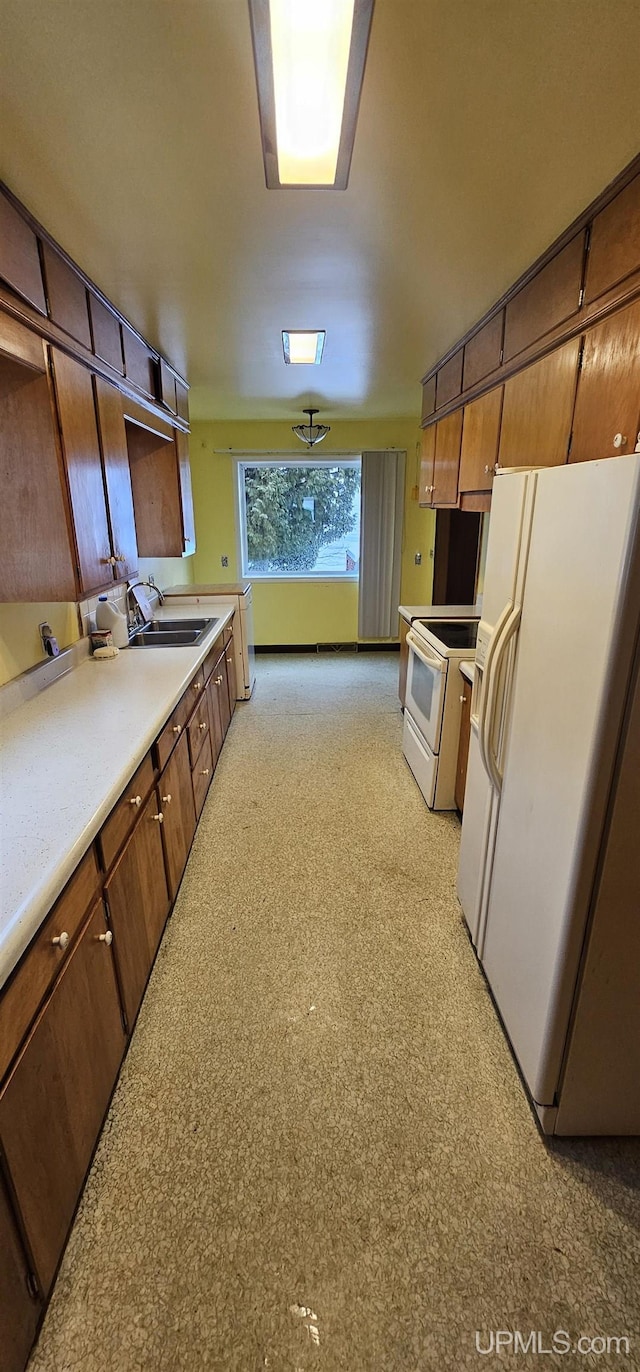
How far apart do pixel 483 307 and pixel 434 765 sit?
6.95 ft

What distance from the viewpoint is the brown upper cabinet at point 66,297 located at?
5.58ft

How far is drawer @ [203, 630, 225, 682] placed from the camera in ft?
10.1

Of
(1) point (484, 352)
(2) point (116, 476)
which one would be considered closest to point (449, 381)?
(1) point (484, 352)

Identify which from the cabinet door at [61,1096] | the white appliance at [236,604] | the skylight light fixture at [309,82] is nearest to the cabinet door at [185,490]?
the white appliance at [236,604]

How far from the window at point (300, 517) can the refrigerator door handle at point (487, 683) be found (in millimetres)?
4361

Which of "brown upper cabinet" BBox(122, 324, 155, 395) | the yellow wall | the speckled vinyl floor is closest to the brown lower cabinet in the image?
the speckled vinyl floor

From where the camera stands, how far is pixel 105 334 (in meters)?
2.21

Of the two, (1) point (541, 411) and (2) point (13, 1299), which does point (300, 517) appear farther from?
(2) point (13, 1299)

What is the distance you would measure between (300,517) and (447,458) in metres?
2.73

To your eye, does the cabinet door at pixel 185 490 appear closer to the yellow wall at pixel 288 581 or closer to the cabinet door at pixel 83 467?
the cabinet door at pixel 83 467

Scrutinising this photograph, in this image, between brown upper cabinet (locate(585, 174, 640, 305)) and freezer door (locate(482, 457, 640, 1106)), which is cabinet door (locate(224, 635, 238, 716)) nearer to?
freezer door (locate(482, 457, 640, 1106))

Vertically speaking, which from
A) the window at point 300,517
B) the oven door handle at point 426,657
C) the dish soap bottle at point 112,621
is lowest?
the oven door handle at point 426,657

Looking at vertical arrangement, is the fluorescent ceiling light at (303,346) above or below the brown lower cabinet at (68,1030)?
above

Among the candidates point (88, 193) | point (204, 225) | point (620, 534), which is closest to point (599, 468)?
point (620, 534)
